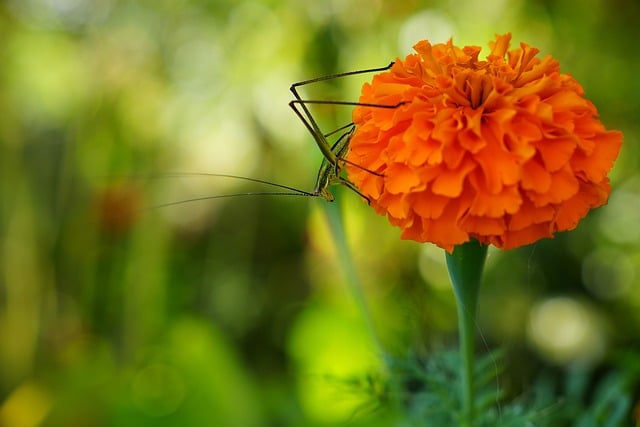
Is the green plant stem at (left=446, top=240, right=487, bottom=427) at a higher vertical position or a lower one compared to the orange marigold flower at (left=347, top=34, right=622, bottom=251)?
lower

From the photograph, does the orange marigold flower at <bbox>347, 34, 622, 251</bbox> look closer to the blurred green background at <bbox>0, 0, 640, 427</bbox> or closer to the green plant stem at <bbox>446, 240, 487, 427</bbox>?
the green plant stem at <bbox>446, 240, 487, 427</bbox>

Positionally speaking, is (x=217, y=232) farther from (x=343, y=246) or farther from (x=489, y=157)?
(x=489, y=157)

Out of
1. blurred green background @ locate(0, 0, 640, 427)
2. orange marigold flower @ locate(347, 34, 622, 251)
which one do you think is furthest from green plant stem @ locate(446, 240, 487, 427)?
blurred green background @ locate(0, 0, 640, 427)

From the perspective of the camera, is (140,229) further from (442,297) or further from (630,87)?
(630,87)

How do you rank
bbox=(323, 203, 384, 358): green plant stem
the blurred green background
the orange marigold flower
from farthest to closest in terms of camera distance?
the blurred green background, bbox=(323, 203, 384, 358): green plant stem, the orange marigold flower


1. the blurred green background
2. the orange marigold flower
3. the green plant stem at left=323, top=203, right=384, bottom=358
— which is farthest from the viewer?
the blurred green background

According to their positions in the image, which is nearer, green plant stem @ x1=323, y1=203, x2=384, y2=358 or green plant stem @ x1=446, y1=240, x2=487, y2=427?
green plant stem @ x1=446, y1=240, x2=487, y2=427
